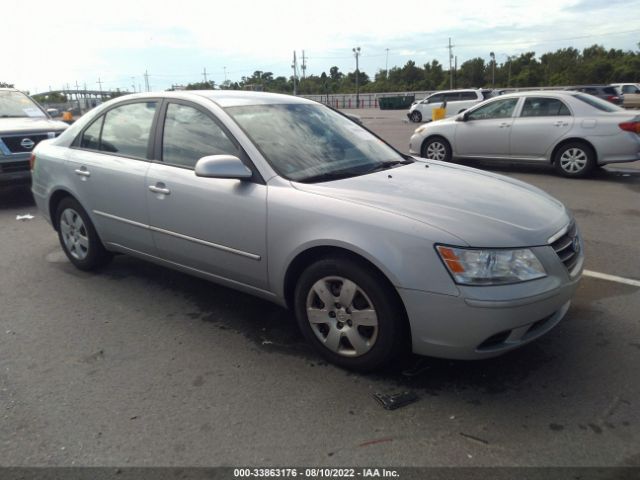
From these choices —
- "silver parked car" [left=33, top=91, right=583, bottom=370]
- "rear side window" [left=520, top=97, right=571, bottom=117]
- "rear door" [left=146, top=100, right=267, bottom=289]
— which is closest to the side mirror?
"silver parked car" [left=33, top=91, right=583, bottom=370]

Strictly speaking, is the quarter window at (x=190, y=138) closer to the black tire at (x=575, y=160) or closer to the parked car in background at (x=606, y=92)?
the black tire at (x=575, y=160)

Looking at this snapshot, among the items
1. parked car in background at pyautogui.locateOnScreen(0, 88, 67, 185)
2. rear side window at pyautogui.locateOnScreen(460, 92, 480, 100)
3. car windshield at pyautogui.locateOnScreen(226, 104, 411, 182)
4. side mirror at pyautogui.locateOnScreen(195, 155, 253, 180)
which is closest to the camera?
side mirror at pyautogui.locateOnScreen(195, 155, 253, 180)

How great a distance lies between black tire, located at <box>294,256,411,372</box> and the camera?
2822 mm

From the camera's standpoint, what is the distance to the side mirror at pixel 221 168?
10.6 ft

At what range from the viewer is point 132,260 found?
522 centimetres

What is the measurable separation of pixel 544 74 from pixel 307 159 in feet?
282

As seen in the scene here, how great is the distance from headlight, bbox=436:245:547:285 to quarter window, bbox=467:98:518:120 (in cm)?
801

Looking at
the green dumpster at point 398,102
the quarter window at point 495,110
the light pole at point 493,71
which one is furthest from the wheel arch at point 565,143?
the light pole at point 493,71

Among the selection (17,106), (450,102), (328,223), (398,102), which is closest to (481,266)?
(328,223)

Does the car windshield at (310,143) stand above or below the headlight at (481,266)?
above

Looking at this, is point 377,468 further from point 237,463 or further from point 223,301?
point 223,301

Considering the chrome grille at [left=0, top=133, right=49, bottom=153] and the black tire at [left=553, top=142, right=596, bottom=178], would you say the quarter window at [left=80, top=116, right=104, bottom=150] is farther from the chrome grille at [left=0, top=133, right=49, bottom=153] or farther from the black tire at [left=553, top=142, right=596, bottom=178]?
the black tire at [left=553, top=142, right=596, bottom=178]

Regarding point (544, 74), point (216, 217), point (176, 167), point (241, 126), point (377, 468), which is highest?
point (544, 74)

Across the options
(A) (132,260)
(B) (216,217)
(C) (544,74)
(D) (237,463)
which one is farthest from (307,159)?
(C) (544,74)
